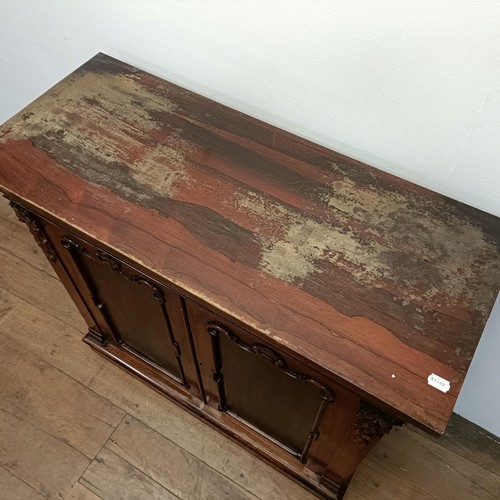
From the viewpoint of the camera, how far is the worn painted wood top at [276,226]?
2.10ft

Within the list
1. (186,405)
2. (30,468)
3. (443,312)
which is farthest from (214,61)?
(30,468)

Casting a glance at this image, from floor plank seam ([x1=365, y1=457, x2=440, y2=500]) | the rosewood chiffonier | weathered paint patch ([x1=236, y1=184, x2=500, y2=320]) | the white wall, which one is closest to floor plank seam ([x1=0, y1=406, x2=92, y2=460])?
the rosewood chiffonier

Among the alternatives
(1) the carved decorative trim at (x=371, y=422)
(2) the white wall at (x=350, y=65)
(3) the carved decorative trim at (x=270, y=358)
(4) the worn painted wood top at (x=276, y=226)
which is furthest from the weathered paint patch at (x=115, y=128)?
(1) the carved decorative trim at (x=371, y=422)

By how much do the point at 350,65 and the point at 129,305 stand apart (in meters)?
0.66

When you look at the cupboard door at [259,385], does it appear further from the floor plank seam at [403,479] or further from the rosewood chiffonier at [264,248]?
Result: the floor plank seam at [403,479]

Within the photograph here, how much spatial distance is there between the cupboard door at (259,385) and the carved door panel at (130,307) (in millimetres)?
58

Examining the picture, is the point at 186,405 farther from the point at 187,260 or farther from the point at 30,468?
the point at 187,260

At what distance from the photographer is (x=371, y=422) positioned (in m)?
0.70

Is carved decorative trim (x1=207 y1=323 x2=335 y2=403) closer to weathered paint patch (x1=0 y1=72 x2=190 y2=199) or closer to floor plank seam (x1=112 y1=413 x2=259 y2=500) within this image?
weathered paint patch (x1=0 y1=72 x2=190 y2=199)

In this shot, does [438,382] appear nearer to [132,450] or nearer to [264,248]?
[264,248]

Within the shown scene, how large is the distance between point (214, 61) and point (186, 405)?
2.90 feet

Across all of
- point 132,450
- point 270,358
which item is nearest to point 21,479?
point 132,450

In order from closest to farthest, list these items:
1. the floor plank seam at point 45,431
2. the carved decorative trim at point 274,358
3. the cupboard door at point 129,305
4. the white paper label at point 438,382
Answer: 1. the white paper label at point 438,382
2. the carved decorative trim at point 274,358
3. the cupboard door at point 129,305
4. the floor plank seam at point 45,431

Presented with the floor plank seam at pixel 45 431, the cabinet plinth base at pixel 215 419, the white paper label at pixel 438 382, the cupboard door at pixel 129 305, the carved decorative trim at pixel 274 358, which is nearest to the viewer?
the white paper label at pixel 438 382
